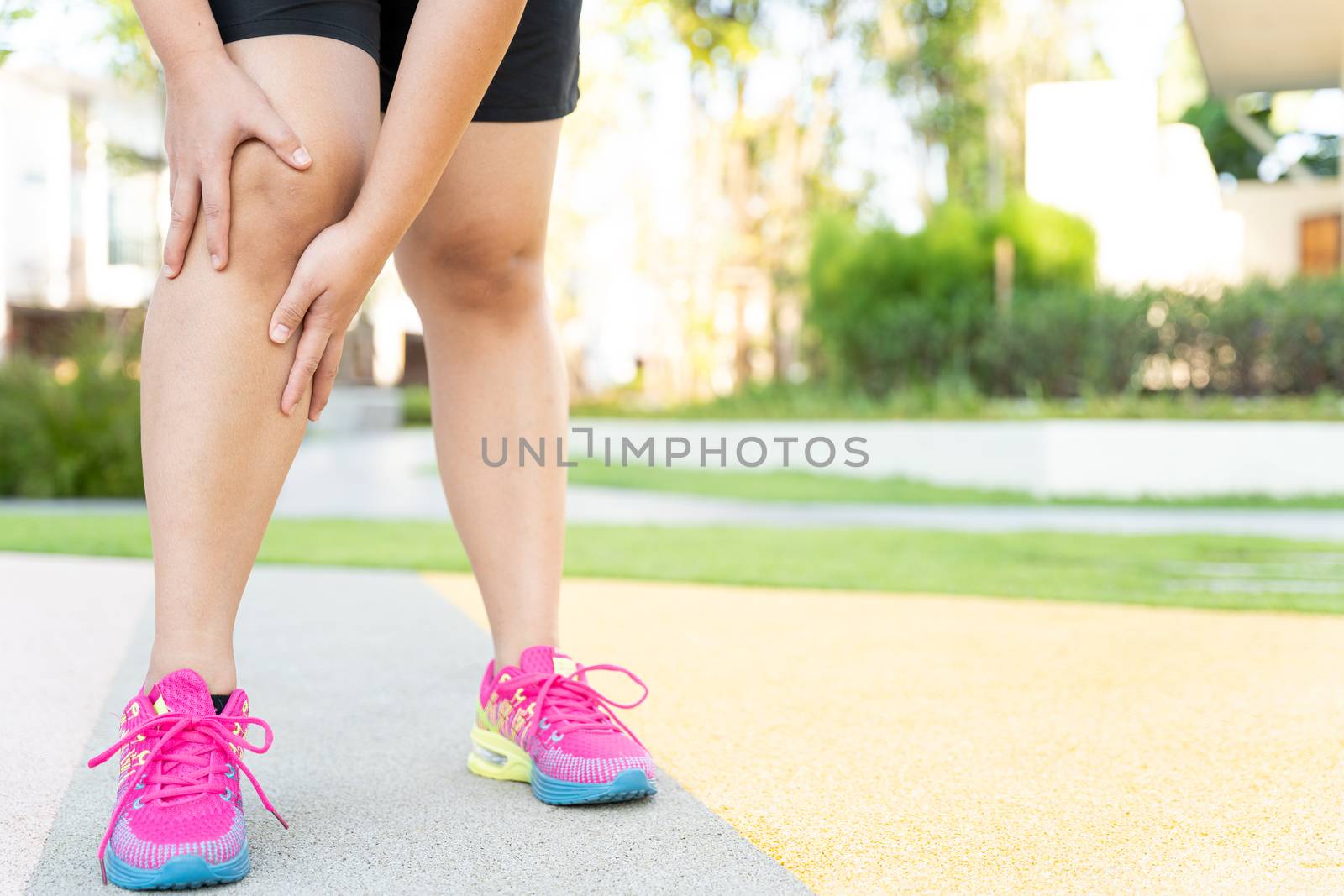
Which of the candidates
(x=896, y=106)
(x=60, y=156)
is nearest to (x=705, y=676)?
(x=896, y=106)

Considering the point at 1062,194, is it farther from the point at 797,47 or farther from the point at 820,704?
the point at 820,704

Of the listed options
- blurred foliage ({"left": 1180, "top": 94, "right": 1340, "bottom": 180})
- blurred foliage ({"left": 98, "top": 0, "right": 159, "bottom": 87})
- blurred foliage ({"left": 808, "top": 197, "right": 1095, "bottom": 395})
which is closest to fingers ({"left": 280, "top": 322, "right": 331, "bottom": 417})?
blurred foliage ({"left": 98, "top": 0, "right": 159, "bottom": 87})

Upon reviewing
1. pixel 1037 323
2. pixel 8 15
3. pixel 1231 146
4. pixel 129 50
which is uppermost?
pixel 1231 146

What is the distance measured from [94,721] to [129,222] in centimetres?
2142

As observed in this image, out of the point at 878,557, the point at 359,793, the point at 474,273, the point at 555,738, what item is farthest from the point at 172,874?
the point at 878,557

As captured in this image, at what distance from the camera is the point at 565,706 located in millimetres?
1314

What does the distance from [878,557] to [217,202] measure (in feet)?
9.25

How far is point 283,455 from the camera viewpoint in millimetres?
1138

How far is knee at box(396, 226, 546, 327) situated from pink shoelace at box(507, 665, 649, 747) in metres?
0.43

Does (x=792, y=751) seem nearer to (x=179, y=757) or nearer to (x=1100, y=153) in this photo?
(x=179, y=757)

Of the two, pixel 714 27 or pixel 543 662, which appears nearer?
pixel 543 662

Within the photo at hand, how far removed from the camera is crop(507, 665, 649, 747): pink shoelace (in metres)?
1.28

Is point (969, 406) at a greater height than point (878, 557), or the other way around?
point (969, 406)

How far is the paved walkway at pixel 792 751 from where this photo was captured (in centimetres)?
106
